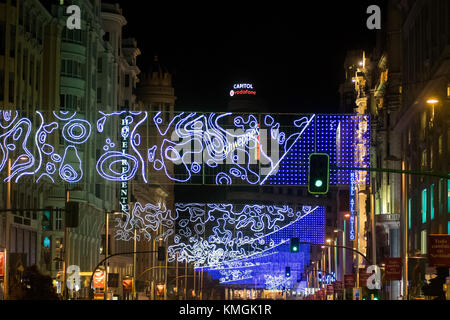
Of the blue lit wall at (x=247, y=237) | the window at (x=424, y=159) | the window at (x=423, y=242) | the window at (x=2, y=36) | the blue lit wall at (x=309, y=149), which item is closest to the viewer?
the blue lit wall at (x=309, y=149)

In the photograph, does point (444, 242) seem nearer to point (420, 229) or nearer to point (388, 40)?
point (420, 229)

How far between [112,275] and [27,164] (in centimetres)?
1685

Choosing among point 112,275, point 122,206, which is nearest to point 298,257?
point 122,206

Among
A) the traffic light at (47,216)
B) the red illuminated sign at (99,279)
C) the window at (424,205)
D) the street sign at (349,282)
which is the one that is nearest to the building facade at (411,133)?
the window at (424,205)

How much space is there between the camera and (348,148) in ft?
198

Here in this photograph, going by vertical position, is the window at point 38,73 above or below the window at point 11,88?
above

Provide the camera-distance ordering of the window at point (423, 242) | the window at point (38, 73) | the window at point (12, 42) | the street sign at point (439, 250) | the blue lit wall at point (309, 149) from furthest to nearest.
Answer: the window at point (38, 73), the window at point (12, 42), the window at point (423, 242), the blue lit wall at point (309, 149), the street sign at point (439, 250)

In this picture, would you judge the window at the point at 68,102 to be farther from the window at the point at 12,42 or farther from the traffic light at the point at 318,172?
the traffic light at the point at 318,172

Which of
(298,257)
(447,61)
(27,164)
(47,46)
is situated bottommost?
(298,257)

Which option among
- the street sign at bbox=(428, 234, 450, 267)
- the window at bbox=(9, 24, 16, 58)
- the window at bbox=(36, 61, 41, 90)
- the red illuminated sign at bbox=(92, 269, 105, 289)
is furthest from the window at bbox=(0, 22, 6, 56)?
the street sign at bbox=(428, 234, 450, 267)

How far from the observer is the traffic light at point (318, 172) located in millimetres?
27406

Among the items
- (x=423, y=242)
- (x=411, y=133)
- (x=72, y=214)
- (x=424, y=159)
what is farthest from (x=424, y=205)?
(x=72, y=214)

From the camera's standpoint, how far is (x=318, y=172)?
27.4 m
